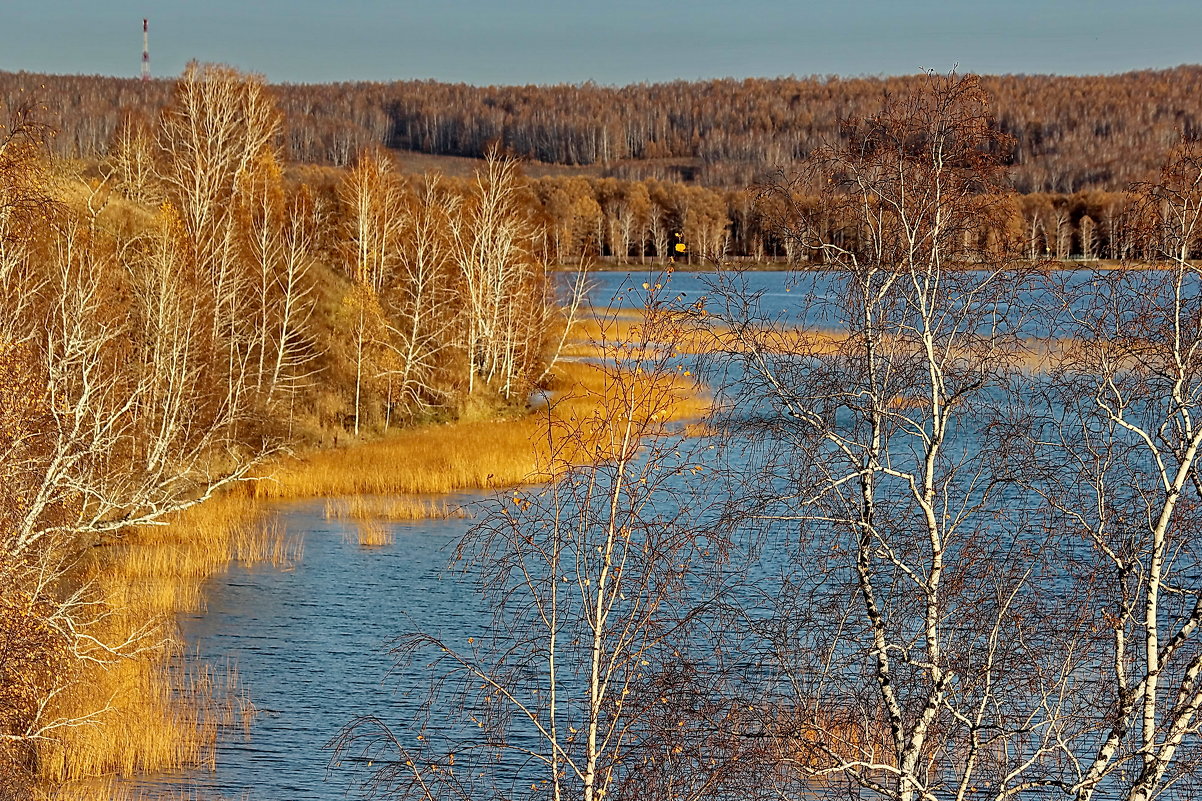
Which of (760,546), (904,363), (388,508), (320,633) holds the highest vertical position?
(904,363)

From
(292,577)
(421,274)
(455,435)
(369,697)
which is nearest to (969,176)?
(369,697)

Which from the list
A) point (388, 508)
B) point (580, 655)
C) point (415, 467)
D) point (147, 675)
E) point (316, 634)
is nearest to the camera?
point (147, 675)

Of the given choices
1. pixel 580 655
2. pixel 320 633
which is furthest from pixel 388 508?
pixel 580 655

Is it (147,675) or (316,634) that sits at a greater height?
(147,675)

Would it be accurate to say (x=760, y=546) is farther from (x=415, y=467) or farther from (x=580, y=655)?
(x=415, y=467)

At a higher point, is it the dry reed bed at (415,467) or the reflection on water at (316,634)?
the dry reed bed at (415,467)

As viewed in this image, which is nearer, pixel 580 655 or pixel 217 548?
pixel 580 655

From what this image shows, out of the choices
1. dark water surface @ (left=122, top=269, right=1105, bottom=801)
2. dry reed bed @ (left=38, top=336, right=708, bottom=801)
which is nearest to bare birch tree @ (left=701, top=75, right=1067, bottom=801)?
dark water surface @ (left=122, top=269, right=1105, bottom=801)

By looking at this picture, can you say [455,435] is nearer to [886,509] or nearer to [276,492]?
[276,492]

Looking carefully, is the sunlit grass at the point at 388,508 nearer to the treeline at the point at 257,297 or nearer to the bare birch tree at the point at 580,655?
the treeline at the point at 257,297

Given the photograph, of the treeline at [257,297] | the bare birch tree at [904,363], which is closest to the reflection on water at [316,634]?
the treeline at [257,297]

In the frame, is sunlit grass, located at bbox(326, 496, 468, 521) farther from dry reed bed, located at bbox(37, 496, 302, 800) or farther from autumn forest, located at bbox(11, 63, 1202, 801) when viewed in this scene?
dry reed bed, located at bbox(37, 496, 302, 800)

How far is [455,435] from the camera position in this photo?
1891 inches

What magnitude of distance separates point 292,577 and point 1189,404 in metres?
21.9
